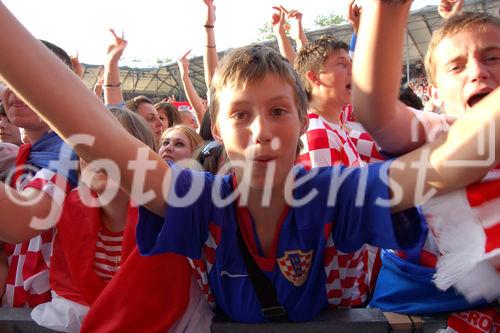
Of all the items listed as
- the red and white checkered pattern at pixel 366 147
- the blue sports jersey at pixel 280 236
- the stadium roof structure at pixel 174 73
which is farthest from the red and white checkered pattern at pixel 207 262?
the stadium roof structure at pixel 174 73

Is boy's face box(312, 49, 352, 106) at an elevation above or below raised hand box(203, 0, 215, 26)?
below

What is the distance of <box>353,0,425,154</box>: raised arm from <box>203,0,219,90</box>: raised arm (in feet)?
6.94

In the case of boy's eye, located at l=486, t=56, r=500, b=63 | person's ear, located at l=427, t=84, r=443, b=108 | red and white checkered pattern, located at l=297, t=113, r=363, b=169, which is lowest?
red and white checkered pattern, located at l=297, t=113, r=363, b=169

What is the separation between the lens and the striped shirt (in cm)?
143

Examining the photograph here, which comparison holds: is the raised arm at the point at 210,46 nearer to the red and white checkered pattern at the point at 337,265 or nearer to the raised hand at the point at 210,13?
the raised hand at the point at 210,13

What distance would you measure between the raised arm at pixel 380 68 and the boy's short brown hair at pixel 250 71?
340mm

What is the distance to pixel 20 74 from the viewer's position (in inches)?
36.4

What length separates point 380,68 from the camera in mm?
958

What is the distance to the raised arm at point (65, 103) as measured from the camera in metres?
0.92

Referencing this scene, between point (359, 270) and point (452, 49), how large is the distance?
2.26ft

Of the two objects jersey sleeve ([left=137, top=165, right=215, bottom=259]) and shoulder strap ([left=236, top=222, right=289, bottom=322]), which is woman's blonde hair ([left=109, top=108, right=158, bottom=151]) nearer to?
jersey sleeve ([left=137, top=165, right=215, bottom=259])

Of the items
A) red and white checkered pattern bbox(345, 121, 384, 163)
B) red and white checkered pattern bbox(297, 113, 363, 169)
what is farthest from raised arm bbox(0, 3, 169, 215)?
red and white checkered pattern bbox(297, 113, 363, 169)

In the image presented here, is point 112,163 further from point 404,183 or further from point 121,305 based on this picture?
point 404,183

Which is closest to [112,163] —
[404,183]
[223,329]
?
[223,329]
